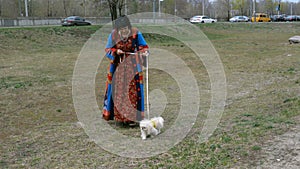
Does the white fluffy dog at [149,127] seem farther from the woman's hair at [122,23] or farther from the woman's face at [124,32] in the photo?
the woman's hair at [122,23]

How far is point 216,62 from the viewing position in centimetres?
1700

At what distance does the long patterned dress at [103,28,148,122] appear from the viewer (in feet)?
21.2

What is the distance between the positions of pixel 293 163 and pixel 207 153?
1082 millimetres

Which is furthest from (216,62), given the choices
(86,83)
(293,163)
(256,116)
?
(293,163)

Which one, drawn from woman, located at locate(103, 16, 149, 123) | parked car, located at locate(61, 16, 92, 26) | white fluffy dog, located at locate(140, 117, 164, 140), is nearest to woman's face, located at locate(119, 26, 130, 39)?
woman, located at locate(103, 16, 149, 123)

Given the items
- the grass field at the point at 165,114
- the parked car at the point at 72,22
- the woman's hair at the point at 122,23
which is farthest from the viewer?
the parked car at the point at 72,22

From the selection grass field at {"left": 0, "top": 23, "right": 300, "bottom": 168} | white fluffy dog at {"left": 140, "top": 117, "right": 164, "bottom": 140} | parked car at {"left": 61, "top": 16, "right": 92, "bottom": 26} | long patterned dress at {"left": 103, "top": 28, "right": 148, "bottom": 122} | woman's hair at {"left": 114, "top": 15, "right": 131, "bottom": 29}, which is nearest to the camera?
grass field at {"left": 0, "top": 23, "right": 300, "bottom": 168}

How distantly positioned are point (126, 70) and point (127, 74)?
7 centimetres

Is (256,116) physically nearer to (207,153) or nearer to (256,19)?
(207,153)

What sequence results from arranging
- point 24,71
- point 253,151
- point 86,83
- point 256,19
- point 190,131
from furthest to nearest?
point 256,19
point 24,71
point 86,83
point 190,131
point 253,151

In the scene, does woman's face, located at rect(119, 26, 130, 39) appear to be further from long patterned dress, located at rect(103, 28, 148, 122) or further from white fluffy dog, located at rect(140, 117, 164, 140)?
white fluffy dog, located at rect(140, 117, 164, 140)

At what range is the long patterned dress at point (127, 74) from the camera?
6.47m

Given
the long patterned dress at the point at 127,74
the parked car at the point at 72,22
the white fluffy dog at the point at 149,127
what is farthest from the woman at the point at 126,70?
the parked car at the point at 72,22

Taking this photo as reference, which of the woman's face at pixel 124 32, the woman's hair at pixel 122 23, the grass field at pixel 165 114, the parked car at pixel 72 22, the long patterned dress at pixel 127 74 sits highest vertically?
the parked car at pixel 72 22
